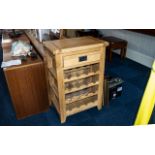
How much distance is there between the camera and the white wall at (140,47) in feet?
10.6


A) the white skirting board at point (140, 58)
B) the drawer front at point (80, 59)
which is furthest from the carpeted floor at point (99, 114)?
the drawer front at point (80, 59)

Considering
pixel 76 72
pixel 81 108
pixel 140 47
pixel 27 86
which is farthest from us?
pixel 140 47

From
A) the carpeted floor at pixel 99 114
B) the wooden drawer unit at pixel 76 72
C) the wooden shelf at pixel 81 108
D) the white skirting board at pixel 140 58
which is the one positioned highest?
the wooden drawer unit at pixel 76 72

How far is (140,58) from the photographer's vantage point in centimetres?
349

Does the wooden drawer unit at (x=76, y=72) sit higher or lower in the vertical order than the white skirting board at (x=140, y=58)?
higher

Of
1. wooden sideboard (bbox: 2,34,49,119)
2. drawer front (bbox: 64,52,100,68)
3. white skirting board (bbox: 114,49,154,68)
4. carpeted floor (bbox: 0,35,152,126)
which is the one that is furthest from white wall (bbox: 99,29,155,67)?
wooden sideboard (bbox: 2,34,49,119)

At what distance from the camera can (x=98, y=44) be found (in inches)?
64.6

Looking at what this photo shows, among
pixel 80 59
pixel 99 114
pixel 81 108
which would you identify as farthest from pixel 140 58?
pixel 80 59

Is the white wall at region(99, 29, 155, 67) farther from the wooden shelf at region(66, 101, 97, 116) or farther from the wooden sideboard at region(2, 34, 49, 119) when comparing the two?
the wooden sideboard at region(2, 34, 49, 119)

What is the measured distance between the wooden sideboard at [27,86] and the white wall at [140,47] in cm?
231

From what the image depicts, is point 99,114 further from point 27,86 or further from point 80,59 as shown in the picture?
point 27,86

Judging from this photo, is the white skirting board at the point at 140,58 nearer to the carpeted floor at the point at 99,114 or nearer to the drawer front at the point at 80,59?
the carpeted floor at the point at 99,114

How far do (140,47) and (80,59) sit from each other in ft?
7.54

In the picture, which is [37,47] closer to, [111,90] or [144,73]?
[111,90]
